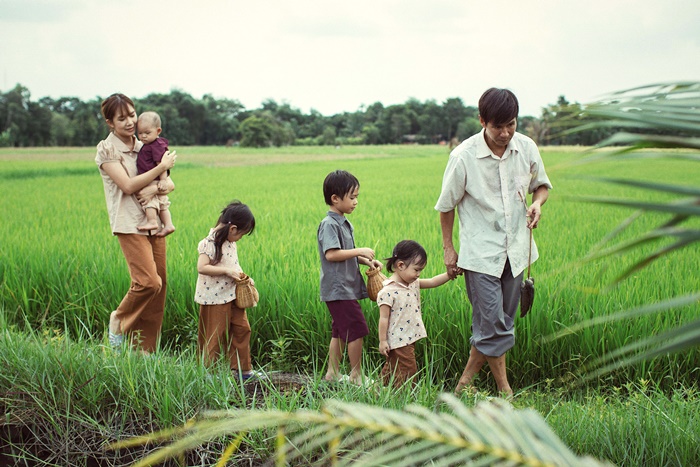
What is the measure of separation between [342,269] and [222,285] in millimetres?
671

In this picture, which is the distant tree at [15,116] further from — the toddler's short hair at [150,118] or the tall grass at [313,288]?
the toddler's short hair at [150,118]

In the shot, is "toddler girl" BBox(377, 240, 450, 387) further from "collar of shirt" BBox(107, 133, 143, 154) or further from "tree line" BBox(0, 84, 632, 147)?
"tree line" BBox(0, 84, 632, 147)

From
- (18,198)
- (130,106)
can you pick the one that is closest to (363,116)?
(18,198)

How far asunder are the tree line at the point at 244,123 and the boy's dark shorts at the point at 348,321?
80.2ft

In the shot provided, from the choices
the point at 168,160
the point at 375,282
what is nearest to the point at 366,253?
the point at 375,282

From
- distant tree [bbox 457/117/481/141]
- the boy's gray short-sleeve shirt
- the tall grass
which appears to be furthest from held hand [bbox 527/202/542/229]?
distant tree [bbox 457/117/481/141]

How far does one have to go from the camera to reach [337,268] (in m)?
3.67

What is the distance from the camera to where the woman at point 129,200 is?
406 centimetres

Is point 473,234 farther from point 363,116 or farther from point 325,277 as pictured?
point 363,116

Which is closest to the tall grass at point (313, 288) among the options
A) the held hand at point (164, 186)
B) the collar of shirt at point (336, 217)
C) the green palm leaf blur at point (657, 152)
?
the green palm leaf blur at point (657, 152)

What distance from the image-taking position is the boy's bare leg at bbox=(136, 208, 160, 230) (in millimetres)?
4152

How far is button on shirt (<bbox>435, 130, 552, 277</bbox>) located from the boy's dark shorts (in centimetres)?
63

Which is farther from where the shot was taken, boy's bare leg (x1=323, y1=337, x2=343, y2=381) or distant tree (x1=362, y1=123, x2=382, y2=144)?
distant tree (x1=362, y1=123, x2=382, y2=144)

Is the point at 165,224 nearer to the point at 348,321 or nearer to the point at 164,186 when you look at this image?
the point at 164,186
